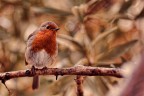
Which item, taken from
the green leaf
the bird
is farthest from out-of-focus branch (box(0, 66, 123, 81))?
the green leaf

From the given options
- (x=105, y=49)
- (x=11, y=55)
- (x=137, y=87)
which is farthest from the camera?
(x=11, y=55)

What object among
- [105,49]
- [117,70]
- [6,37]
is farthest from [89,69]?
[6,37]

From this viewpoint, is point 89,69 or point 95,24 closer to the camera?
point 89,69

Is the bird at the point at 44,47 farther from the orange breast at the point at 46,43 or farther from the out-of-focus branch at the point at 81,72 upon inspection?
the out-of-focus branch at the point at 81,72

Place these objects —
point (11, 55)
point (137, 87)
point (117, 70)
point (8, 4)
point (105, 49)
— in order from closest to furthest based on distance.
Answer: point (137, 87), point (117, 70), point (105, 49), point (11, 55), point (8, 4)

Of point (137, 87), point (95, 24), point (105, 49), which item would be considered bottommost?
point (137, 87)

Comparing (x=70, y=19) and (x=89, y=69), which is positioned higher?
(x=70, y=19)

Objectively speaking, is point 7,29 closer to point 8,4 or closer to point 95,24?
point 8,4
